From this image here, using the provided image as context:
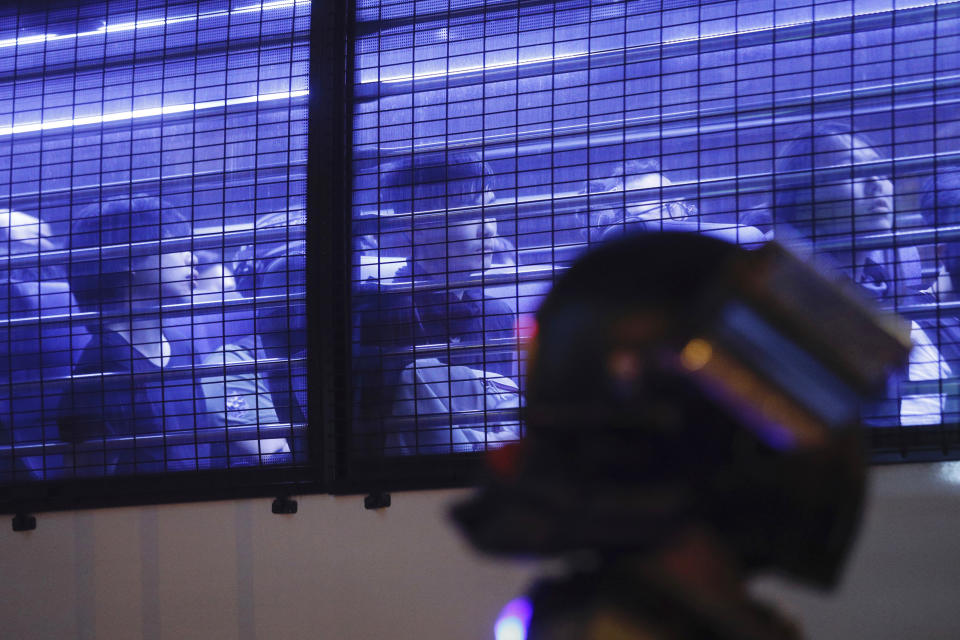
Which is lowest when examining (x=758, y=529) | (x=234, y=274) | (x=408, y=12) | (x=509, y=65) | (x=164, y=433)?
(x=164, y=433)

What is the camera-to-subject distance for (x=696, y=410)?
548 millimetres

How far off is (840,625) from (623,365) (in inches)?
59.2

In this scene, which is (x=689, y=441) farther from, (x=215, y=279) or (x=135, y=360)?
(x=135, y=360)

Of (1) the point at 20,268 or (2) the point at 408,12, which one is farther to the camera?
(1) the point at 20,268

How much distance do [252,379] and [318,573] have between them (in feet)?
1.52

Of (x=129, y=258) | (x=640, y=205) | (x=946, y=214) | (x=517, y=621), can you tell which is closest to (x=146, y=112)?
(x=129, y=258)

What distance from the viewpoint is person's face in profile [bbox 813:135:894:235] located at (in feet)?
6.15

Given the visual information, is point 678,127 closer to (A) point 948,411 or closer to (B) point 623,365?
(A) point 948,411

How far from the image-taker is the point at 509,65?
2125 mm

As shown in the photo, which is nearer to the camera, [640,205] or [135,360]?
[640,205]

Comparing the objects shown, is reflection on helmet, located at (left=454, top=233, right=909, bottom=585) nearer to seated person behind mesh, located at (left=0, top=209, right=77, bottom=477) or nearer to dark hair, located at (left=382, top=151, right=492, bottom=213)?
dark hair, located at (left=382, top=151, right=492, bottom=213)

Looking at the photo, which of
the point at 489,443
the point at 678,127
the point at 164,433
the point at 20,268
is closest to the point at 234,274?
the point at 164,433

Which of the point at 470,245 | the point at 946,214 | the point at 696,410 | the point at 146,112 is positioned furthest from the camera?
the point at 146,112

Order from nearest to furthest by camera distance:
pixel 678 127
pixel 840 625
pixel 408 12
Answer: pixel 840 625, pixel 678 127, pixel 408 12
